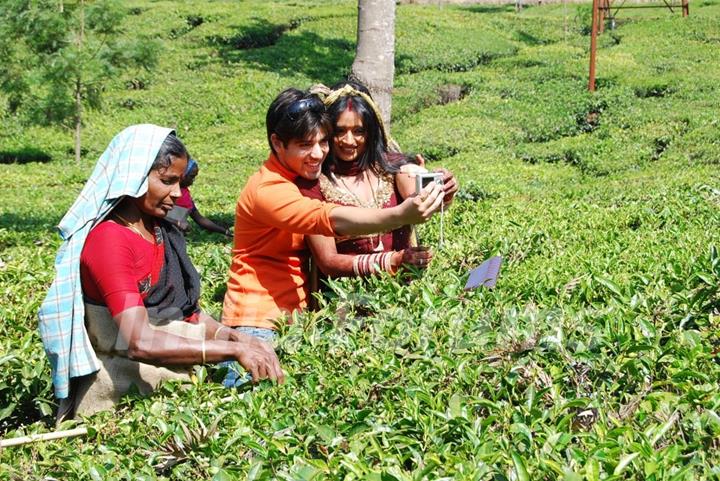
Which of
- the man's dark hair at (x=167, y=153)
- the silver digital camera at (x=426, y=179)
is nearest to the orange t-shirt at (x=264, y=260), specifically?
the silver digital camera at (x=426, y=179)

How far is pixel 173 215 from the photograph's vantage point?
3596mm

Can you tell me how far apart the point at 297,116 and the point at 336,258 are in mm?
634

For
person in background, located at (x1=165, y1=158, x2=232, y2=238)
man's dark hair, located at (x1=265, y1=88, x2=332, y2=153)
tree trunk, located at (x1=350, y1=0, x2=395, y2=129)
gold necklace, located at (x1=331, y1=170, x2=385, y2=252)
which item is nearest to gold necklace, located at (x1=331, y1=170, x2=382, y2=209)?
gold necklace, located at (x1=331, y1=170, x2=385, y2=252)

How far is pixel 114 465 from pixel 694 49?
18827 mm

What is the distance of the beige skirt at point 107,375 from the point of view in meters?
3.41

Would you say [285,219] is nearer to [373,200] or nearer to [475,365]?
[373,200]

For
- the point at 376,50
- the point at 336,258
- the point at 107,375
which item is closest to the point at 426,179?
the point at 336,258

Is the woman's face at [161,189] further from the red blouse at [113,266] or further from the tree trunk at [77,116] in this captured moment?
the tree trunk at [77,116]

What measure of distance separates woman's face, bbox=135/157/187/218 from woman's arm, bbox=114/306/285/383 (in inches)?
15.5

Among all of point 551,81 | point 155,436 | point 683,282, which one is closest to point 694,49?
point 551,81

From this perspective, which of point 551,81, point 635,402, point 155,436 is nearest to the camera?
point 635,402

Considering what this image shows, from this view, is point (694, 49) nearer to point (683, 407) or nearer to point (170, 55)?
point (170, 55)

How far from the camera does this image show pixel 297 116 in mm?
3963

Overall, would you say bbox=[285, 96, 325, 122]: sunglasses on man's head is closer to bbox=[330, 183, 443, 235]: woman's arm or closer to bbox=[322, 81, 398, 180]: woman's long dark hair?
bbox=[322, 81, 398, 180]: woman's long dark hair
